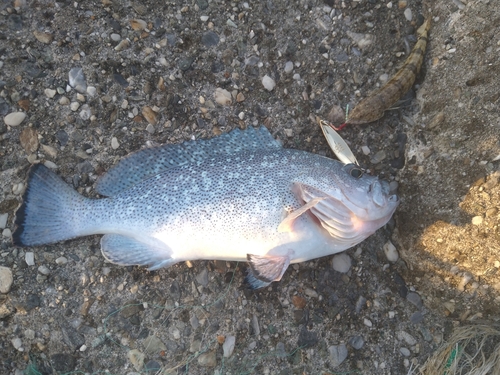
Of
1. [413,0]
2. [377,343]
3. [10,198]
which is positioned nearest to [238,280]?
[377,343]

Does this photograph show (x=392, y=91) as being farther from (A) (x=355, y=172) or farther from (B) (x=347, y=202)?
(B) (x=347, y=202)

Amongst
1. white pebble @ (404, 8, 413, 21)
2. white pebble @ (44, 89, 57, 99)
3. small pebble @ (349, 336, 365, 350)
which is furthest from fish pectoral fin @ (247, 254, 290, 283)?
white pebble @ (404, 8, 413, 21)

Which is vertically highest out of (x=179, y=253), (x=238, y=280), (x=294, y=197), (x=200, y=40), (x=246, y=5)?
(x=246, y=5)

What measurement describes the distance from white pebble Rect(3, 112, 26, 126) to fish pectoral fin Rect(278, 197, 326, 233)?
2.23 meters

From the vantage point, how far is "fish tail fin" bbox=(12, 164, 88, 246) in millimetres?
3086

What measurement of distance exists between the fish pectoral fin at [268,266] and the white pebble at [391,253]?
0.94 meters

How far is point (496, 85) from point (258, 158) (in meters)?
1.76

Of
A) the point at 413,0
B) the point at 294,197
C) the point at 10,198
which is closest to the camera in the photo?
the point at 294,197

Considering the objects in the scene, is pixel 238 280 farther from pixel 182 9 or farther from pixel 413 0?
pixel 413 0

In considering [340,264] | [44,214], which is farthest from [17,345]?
[340,264]

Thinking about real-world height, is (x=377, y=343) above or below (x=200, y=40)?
below

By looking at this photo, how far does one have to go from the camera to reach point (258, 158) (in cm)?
309

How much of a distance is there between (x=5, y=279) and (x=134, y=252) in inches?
42.0

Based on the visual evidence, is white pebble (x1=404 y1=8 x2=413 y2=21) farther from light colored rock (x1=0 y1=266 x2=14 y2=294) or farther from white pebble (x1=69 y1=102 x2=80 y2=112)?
light colored rock (x1=0 y1=266 x2=14 y2=294)
